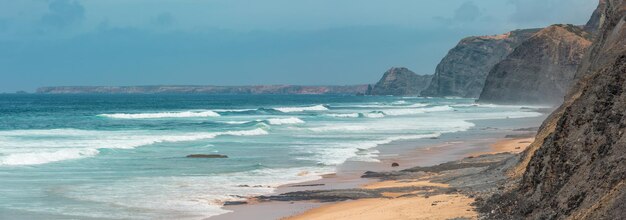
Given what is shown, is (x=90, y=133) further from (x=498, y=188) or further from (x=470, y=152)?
(x=498, y=188)

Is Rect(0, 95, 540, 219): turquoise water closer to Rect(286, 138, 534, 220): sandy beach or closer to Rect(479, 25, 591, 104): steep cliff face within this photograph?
Rect(286, 138, 534, 220): sandy beach

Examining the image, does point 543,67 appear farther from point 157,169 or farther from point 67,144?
point 157,169

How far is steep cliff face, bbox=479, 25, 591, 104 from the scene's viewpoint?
124 meters

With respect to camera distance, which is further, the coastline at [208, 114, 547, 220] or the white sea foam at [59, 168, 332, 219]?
the white sea foam at [59, 168, 332, 219]

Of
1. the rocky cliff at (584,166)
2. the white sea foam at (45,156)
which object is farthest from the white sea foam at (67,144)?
the rocky cliff at (584,166)

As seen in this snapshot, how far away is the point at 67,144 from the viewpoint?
43.6 metres

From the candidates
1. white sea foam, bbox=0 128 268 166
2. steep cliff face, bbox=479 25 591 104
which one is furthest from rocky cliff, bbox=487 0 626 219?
steep cliff face, bbox=479 25 591 104

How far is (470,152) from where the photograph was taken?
36.5 meters

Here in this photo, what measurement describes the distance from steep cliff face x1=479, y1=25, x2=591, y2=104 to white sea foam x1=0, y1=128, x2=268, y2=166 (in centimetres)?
7837

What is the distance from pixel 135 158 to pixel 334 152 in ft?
27.2

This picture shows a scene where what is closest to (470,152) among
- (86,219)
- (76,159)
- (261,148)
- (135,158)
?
(261,148)

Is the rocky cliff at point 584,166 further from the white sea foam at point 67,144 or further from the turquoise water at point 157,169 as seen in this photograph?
the white sea foam at point 67,144

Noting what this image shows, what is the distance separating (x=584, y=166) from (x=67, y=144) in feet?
117

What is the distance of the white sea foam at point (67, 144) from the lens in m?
34.5
